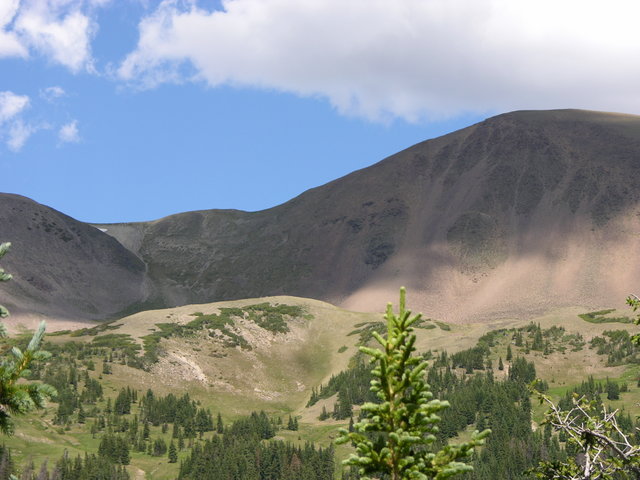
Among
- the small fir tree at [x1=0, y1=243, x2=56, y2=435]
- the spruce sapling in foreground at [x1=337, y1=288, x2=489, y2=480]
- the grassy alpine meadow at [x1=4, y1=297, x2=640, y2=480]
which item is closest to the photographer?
the small fir tree at [x1=0, y1=243, x2=56, y2=435]

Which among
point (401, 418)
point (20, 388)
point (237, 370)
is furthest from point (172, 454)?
point (20, 388)

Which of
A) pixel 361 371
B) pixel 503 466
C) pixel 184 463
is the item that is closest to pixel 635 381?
pixel 503 466

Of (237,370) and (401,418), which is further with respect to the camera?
(237,370)

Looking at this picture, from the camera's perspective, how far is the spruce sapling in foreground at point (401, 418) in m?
12.1

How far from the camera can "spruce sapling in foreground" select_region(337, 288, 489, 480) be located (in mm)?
12094

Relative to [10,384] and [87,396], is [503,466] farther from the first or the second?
[10,384]

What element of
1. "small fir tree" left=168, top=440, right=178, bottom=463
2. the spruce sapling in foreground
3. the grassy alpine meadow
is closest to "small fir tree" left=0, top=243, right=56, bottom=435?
the spruce sapling in foreground

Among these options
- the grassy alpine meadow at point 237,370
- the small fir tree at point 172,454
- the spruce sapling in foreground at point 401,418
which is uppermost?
the spruce sapling in foreground at point 401,418

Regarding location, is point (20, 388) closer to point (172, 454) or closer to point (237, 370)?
point (172, 454)

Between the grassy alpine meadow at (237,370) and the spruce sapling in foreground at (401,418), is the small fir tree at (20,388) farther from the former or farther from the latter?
the grassy alpine meadow at (237,370)

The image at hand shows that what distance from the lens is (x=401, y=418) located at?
40.4 feet

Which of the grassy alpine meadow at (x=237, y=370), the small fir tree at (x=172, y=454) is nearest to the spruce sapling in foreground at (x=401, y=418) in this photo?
the grassy alpine meadow at (x=237, y=370)

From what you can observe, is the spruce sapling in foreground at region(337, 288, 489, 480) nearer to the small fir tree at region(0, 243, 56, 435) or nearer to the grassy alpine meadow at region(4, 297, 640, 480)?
the small fir tree at region(0, 243, 56, 435)

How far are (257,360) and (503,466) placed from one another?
226 feet
